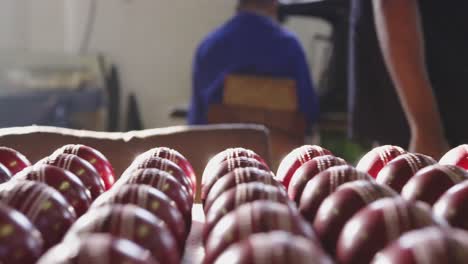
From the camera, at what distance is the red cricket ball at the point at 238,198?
579 millimetres

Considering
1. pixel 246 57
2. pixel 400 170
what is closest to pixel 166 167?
pixel 400 170

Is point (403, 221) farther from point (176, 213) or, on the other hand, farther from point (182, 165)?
point (182, 165)

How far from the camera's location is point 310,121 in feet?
7.74

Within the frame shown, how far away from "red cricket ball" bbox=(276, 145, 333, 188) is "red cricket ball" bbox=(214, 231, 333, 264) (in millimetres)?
334

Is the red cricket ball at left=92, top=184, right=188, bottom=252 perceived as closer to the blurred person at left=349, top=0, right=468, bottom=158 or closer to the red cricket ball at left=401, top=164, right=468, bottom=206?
the red cricket ball at left=401, top=164, right=468, bottom=206

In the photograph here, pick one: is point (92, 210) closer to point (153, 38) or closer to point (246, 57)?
point (246, 57)

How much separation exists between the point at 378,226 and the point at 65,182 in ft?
1.13

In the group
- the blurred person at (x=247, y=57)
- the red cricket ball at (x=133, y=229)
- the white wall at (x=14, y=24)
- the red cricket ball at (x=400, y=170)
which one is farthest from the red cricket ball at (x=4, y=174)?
the white wall at (x=14, y=24)

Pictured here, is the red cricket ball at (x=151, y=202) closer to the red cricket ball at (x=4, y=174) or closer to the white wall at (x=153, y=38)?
the red cricket ball at (x=4, y=174)

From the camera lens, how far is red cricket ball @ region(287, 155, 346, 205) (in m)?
0.71

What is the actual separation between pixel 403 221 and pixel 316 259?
11cm

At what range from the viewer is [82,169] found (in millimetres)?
727

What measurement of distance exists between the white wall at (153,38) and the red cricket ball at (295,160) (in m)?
2.73

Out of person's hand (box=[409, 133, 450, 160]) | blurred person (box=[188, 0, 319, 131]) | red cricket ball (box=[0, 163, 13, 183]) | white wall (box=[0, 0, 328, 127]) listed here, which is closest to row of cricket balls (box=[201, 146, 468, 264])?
red cricket ball (box=[0, 163, 13, 183])
